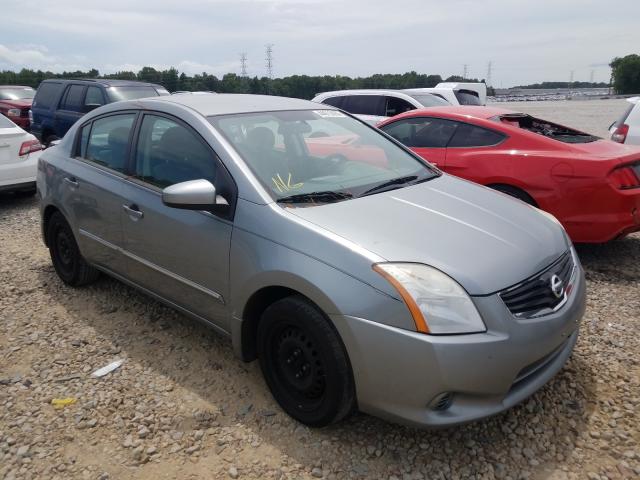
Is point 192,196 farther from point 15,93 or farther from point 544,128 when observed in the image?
point 15,93

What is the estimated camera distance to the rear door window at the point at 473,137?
5176mm

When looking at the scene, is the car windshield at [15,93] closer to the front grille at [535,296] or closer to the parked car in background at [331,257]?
the parked car in background at [331,257]

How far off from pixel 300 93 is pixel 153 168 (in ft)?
153

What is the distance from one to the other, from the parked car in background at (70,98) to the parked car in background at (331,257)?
21.4 feet

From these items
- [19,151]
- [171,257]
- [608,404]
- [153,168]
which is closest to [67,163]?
[153,168]

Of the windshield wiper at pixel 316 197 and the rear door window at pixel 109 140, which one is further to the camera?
the rear door window at pixel 109 140

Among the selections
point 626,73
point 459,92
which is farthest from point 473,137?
point 626,73

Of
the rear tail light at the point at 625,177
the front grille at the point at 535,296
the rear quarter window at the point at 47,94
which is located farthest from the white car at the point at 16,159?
the rear tail light at the point at 625,177

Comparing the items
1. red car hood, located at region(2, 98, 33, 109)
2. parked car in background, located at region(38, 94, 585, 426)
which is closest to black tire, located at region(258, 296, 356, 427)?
parked car in background, located at region(38, 94, 585, 426)

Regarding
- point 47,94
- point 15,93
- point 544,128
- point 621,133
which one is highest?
point 15,93

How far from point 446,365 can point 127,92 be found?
949 cm

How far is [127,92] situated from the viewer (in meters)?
9.95

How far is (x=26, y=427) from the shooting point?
270 centimetres

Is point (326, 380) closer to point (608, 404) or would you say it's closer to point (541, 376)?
point (541, 376)
